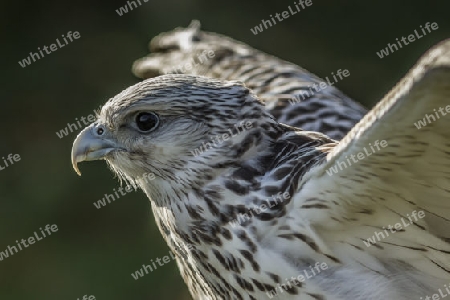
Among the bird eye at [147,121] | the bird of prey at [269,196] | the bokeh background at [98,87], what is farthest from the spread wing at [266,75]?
the bokeh background at [98,87]

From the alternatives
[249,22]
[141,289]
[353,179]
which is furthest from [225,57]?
[249,22]

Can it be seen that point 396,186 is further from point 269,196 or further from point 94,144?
point 94,144

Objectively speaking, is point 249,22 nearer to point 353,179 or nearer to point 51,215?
point 51,215

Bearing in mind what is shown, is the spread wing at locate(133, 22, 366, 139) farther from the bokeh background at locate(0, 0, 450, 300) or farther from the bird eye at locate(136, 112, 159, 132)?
the bokeh background at locate(0, 0, 450, 300)

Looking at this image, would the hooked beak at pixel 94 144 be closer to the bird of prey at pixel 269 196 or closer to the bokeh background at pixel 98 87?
the bird of prey at pixel 269 196

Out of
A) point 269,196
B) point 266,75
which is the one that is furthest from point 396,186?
point 266,75

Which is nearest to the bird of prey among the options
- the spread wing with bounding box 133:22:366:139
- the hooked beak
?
the hooked beak
